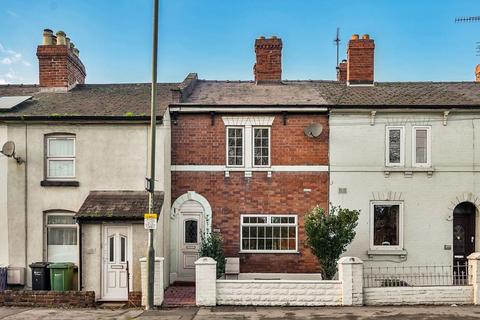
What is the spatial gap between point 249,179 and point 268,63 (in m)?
5.80

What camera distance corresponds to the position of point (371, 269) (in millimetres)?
13945

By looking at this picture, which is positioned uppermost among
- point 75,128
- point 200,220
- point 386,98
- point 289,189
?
point 386,98

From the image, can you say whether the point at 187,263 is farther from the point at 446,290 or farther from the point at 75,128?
the point at 446,290

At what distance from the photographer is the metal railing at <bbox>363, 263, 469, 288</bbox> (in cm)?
1355

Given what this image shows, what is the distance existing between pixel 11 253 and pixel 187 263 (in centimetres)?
546

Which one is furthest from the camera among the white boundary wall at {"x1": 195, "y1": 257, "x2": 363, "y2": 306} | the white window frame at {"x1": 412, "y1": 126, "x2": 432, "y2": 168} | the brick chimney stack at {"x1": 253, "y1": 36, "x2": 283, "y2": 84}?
the brick chimney stack at {"x1": 253, "y1": 36, "x2": 283, "y2": 84}

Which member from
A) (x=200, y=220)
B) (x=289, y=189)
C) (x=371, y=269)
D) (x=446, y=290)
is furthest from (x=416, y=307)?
(x=200, y=220)

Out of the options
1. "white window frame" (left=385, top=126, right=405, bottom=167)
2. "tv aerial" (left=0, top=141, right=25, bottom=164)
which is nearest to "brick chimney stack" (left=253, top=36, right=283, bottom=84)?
"white window frame" (left=385, top=126, right=405, bottom=167)

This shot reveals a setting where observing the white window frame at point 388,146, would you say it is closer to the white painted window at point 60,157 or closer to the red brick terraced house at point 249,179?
the red brick terraced house at point 249,179

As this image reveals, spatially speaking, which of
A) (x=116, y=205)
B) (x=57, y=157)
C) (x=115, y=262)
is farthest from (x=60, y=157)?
(x=115, y=262)

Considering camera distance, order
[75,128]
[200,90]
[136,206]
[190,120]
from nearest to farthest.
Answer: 1. [136,206]
2. [75,128]
3. [190,120]
4. [200,90]

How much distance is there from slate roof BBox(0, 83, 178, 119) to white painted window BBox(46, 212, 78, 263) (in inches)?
129

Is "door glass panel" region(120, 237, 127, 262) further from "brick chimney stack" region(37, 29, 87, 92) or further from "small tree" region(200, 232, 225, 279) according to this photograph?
"brick chimney stack" region(37, 29, 87, 92)

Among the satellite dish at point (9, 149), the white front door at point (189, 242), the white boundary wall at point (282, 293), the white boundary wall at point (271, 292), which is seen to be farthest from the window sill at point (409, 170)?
the satellite dish at point (9, 149)
